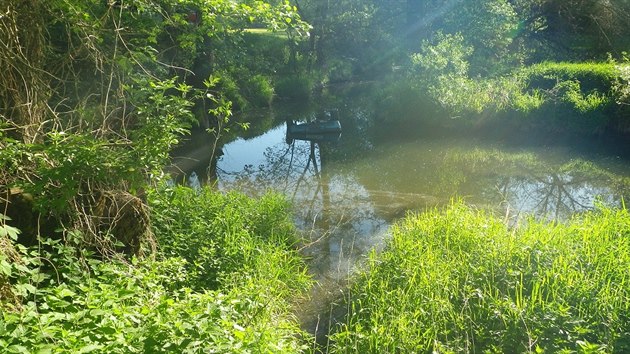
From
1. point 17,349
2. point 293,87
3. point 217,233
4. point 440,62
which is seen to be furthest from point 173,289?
point 293,87

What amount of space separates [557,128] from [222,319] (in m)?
13.2

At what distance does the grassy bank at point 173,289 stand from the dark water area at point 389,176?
56 cm

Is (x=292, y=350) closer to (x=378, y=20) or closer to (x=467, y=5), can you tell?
(x=467, y=5)

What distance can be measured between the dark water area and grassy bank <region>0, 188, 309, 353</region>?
1.82 ft

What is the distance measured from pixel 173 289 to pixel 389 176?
739 cm

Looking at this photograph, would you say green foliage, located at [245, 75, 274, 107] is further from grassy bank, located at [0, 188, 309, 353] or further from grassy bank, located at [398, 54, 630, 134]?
grassy bank, located at [0, 188, 309, 353]

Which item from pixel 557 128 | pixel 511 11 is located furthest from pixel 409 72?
pixel 511 11

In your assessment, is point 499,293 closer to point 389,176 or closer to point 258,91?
point 389,176

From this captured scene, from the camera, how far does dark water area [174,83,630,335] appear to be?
7840 mm

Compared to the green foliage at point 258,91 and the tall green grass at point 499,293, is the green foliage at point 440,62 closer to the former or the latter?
the green foliage at point 258,91

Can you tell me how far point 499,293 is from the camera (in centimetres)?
489

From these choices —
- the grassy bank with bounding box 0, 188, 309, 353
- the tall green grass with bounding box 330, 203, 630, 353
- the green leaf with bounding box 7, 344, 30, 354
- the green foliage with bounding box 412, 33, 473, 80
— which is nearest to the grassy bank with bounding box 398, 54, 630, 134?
the green foliage with bounding box 412, 33, 473, 80

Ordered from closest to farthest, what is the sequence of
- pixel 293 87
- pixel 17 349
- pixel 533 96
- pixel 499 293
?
pixel 17 349 < pixel 499 293 < pixel 533 96 < pixel 293 87

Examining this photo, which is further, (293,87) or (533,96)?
(293,87)
